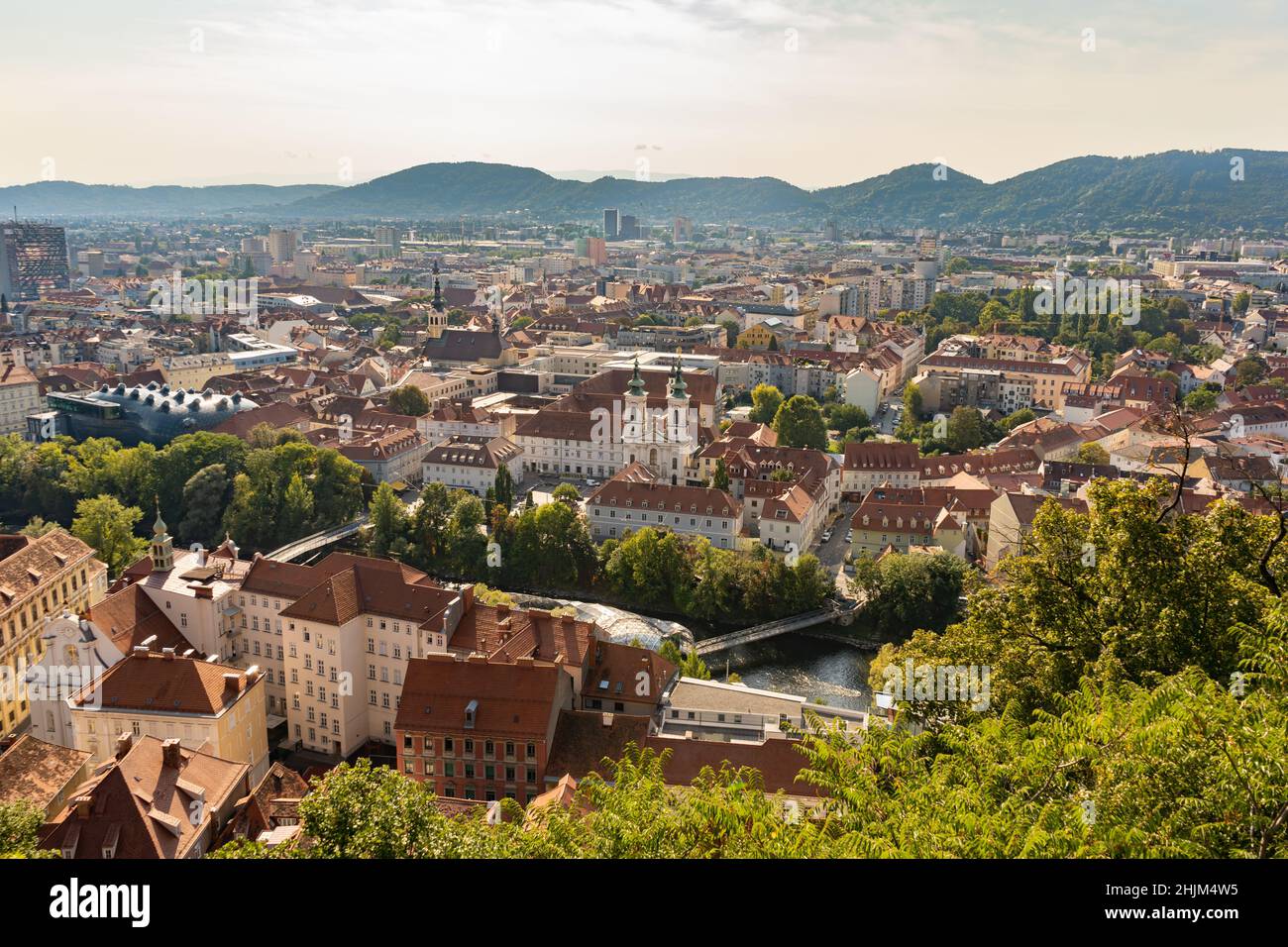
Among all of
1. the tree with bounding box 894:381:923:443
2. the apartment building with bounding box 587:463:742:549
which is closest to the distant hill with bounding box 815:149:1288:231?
the tree with bounding box 894:381:923:443

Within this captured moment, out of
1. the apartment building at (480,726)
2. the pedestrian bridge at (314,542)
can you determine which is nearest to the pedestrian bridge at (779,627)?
the apartment building at (480,726)

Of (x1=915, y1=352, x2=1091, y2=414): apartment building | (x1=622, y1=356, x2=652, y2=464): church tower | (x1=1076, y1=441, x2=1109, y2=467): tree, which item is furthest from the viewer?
(x1=915, y1=352, x2=1091, y2=414): apartment building

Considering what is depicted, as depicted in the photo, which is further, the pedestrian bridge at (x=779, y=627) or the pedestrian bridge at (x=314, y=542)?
the pedestrian bridge at (x=314, y=542)

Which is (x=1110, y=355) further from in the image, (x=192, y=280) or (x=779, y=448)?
(x=192, y=280)

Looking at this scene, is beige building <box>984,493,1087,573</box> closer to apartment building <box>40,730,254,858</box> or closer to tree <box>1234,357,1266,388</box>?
apartment building <box>40,730,254,858</box>

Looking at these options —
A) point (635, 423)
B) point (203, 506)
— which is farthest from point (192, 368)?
point (635, 423)

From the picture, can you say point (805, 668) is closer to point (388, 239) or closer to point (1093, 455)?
point (1093, 455)

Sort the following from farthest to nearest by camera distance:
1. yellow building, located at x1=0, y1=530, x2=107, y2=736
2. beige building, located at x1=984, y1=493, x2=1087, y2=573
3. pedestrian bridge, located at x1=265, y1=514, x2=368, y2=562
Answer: pedestrian bridge, located at x1=265, y1=514, x2=368, y2=562 < beige building, located at x1=984, y1=493, x2=1087, y2=573 < yellow building, located at x1=0, y1=530, x2=107, y2=736

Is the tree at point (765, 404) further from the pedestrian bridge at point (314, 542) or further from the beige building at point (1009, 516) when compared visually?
the pedestrian bridge at point (314, 542)
